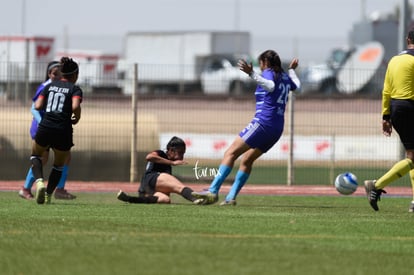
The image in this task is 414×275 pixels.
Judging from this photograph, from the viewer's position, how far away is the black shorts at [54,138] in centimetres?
1562

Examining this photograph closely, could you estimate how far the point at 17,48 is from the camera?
50.3 metres

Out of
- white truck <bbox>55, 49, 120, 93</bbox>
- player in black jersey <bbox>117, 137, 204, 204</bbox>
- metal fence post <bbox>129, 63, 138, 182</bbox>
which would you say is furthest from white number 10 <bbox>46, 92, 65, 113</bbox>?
metal fence post <bbox>129, 63, 138, 182</bbox>

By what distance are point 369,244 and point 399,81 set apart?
433 centimetres

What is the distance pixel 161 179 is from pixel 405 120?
11.6ft

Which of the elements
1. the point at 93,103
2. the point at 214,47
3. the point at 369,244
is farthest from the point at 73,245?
the point at 214,47

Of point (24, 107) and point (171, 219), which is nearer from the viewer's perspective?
point (171, 219)


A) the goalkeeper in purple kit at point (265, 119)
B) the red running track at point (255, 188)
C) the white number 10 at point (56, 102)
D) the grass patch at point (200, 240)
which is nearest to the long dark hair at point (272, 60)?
the goalkeeper in purple kit at point (265, 119)

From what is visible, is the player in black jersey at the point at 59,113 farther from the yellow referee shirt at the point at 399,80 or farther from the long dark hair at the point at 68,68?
the yellow referee shirt at the point at 399,80

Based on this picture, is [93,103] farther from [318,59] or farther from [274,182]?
[318,59]

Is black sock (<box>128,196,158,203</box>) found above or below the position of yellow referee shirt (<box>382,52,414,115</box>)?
below

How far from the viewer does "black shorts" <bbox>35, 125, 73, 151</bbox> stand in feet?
51.3

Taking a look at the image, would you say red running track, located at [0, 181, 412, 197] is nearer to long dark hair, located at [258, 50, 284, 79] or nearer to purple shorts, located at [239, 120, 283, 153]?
purple shorts, located at [239, 120, 283, 153]

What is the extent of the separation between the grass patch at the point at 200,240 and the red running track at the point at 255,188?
19.6ft

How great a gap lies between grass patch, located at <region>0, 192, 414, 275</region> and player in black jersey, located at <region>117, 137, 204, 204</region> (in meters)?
0.56
